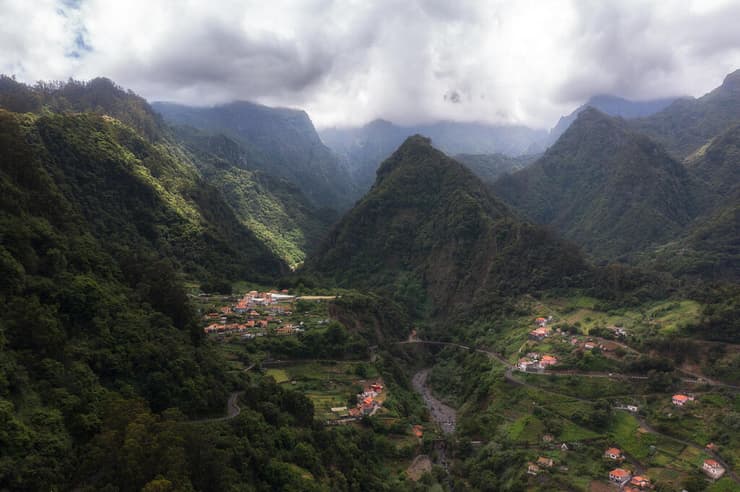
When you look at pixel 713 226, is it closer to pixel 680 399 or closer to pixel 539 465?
pixel 680 399

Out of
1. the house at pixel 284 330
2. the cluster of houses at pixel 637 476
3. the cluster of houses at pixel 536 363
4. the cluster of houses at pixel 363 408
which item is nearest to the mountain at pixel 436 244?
the cluster of houses at pixel 536 363

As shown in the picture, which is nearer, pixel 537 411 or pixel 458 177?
pixel 537 411

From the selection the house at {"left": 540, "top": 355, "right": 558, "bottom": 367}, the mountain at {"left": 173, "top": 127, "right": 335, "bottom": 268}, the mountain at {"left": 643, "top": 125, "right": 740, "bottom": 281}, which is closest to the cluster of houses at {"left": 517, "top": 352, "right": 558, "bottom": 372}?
the house at {"left": 540, "top": 355, "right": 558, "bottom": 367}

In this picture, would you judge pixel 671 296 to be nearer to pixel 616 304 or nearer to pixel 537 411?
pixel 616 304

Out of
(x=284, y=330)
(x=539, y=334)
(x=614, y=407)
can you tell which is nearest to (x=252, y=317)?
(x=284, y=330)

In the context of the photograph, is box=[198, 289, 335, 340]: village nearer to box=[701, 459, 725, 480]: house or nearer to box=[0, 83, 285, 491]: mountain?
box=[0, 83, 285, 491]: mountain

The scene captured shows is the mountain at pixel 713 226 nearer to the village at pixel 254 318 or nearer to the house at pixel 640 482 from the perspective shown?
the house at pixel 640 482

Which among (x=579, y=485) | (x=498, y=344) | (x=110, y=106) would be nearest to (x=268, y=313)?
(x=498, y=344)
